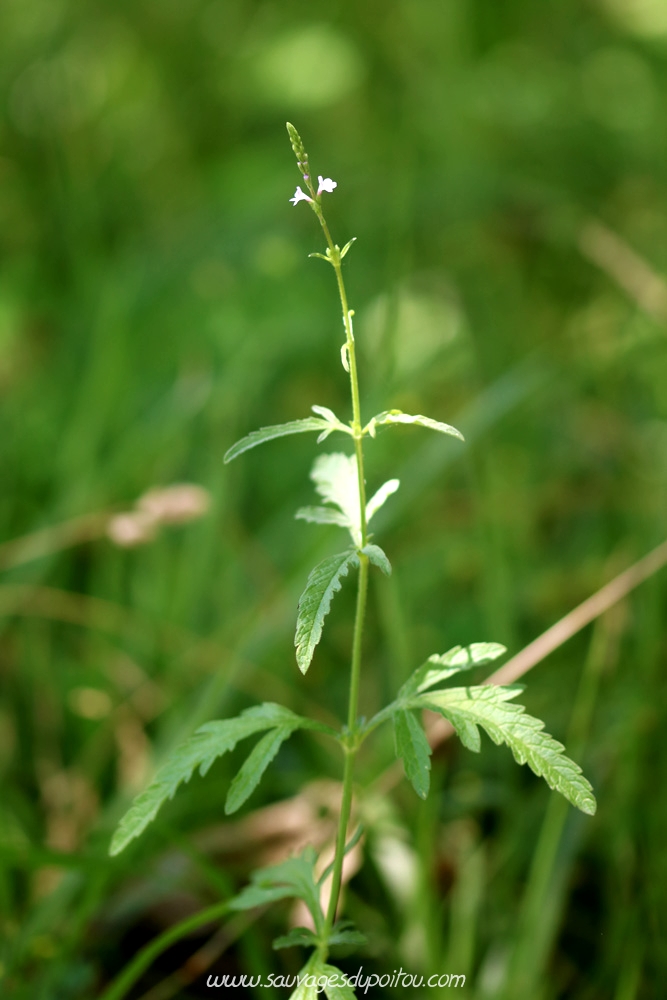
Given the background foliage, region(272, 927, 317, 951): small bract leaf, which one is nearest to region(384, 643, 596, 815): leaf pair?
region(272, 927, 317, 951): small bract leaf

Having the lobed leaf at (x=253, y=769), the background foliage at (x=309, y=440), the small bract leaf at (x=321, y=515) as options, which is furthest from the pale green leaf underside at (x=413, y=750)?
the background foliage at (x=309, y=440)

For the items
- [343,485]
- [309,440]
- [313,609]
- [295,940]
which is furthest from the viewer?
[309,440]

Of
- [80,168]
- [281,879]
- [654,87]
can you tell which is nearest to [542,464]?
[281,879]

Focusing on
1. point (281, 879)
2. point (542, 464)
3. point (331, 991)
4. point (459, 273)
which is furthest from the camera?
point (459, 273)

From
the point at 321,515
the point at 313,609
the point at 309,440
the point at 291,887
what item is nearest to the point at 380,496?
the point at 321,515

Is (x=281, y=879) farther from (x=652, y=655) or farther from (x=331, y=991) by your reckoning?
(x=652, y=655)

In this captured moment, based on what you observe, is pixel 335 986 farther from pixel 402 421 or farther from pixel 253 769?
pixel 402 421
